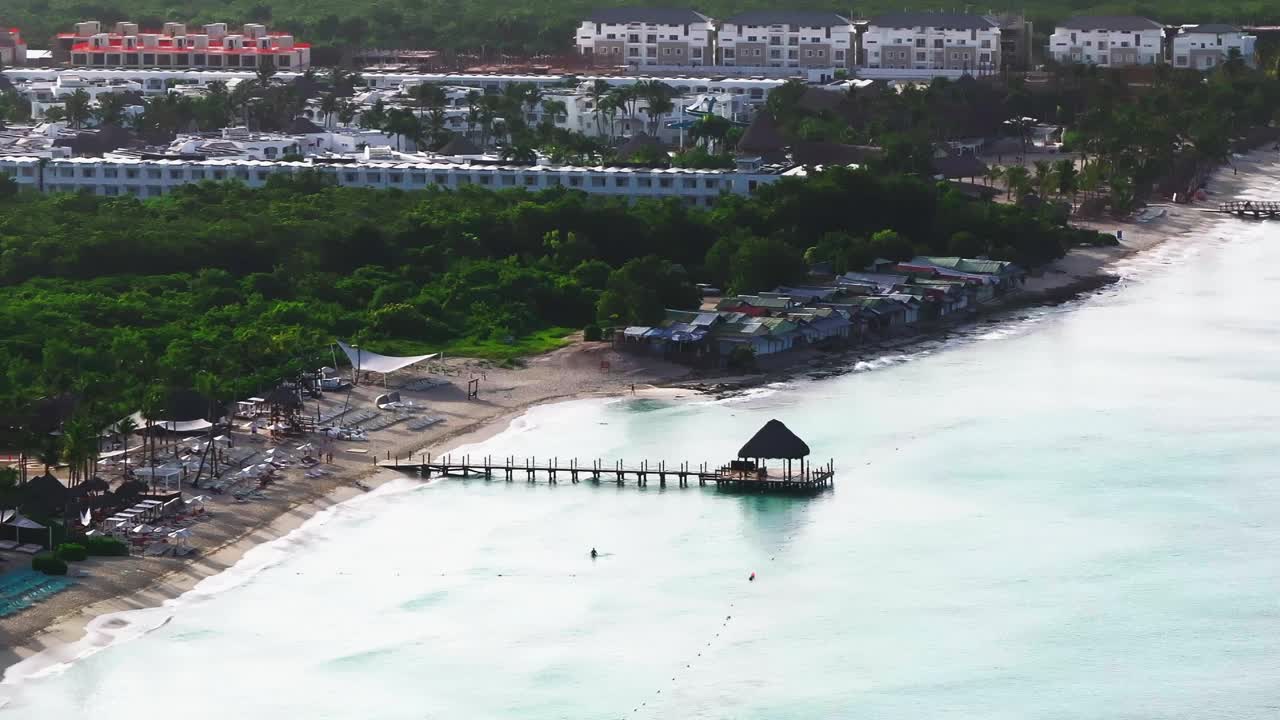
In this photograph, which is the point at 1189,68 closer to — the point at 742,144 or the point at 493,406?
the point at 742,144

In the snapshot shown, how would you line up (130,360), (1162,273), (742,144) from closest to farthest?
(130,360)
(1162,273)
(742,144)

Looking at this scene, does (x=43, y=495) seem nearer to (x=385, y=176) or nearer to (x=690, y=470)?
(x=690, y=470)

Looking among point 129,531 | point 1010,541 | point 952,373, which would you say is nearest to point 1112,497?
point 1010,541

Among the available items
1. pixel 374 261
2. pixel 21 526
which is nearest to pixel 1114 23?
pixel 374 261

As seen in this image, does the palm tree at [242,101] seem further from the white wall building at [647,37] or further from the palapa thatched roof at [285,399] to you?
the palapa thatched roof at [285,399]

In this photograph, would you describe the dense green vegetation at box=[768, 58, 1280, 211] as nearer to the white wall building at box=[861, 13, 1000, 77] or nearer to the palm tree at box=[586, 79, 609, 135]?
the white wall building at box=[861, 13, 1000, 77]

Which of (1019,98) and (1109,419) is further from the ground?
(1019,98)

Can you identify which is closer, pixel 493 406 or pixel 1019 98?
pixel 493 406
